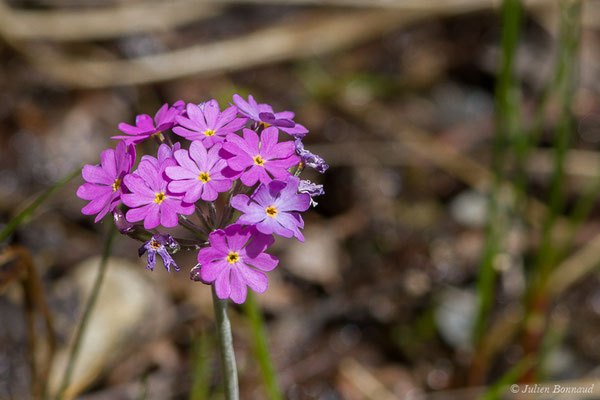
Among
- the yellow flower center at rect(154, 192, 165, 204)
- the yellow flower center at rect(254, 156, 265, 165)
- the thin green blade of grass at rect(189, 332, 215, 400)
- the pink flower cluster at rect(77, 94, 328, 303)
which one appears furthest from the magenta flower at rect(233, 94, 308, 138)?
the thin green blade of grass at rect(189, 332, 215, 400)

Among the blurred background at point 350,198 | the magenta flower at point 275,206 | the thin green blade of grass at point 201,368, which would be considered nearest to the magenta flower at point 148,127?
the magenta flower at point 275,206

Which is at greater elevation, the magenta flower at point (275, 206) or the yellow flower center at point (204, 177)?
the yellow flower center at point (204, 177)

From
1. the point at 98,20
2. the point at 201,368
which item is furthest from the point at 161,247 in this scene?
the point at 98,20

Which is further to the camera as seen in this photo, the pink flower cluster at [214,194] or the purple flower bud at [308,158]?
the purple flower bud at [308,158]

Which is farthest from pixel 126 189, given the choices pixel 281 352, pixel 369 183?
pixel 369 183

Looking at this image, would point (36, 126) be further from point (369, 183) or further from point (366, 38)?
point (366, 38)

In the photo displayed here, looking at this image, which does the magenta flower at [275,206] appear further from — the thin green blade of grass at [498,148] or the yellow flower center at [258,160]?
the thin green blade of grass at [498,148]

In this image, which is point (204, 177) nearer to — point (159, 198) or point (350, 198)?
point (159, 198)
